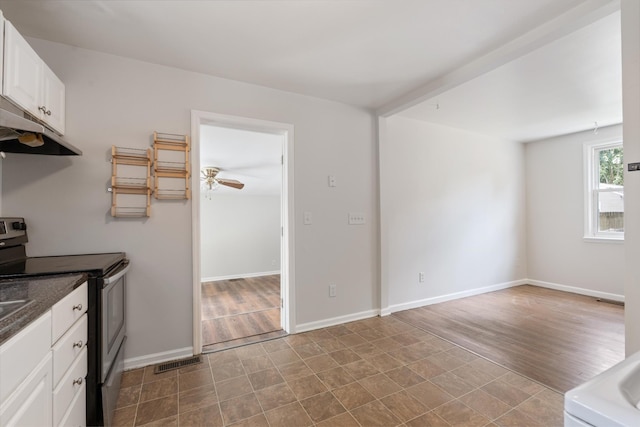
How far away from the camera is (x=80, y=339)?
1351 mm

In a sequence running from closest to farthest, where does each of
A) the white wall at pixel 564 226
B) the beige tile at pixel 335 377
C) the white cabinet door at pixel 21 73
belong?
the white cabinet door at pixel 21 73 → the beige tile at pixel 335 377 → the white wall at pixel 564 226

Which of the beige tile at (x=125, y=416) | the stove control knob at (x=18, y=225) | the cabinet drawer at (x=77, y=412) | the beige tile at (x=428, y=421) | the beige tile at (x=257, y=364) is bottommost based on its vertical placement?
the beige tile at (x=257, y=364)

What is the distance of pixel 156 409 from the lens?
1.72 metres

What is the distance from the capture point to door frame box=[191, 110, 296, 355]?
94.3 inches

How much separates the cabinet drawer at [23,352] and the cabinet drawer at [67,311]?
0.06 metres

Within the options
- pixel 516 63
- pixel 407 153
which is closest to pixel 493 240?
pixel 407 153

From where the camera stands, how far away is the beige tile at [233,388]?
1.86 m

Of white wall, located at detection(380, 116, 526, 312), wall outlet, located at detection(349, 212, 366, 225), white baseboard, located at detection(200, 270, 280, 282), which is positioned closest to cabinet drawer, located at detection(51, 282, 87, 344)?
wall outlet, located at detection(349, 212, 366, 225)

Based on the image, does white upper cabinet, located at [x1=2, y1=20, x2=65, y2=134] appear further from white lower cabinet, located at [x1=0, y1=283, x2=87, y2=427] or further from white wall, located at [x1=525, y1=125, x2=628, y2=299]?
white wall, located at [x1=525, y1=125, x2=628, y2=299]

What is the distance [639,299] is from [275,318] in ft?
9.76

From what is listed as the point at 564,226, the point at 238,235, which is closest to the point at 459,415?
the point at 564,226

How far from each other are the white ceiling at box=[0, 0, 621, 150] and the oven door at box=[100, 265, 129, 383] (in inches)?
62.5

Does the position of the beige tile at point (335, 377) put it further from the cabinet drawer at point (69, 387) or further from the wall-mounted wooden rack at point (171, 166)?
the wall-mounted wooden rack at point (171, 166)

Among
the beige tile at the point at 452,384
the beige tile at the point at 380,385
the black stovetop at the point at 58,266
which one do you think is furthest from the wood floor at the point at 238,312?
the beige tile at the point at 452,384
